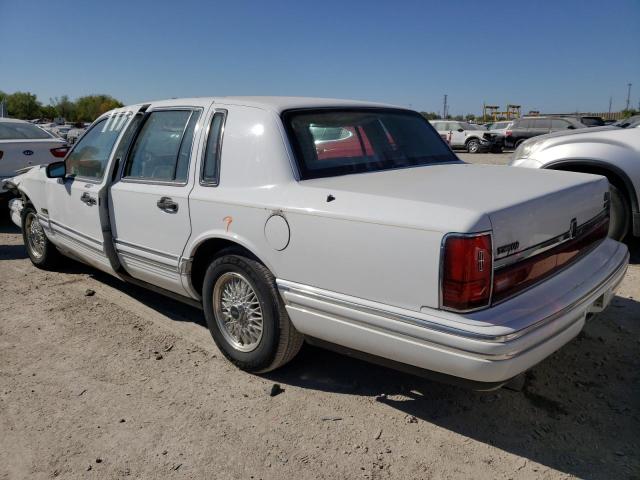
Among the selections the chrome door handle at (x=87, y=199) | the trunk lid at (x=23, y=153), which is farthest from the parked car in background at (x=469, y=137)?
the chrome door handle at (x=87, y=199)

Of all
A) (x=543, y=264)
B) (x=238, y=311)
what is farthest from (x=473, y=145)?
(x=543, y=264)

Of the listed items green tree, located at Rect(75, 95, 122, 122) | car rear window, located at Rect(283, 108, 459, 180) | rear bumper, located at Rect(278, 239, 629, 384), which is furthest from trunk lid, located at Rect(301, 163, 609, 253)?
green tree, located at Rect(75, 95, 122, 122)

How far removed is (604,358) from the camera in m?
3.49

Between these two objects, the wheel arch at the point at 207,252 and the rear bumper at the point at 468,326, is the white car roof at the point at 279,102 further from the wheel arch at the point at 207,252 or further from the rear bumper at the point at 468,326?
the rear bumper at the point at 468,326

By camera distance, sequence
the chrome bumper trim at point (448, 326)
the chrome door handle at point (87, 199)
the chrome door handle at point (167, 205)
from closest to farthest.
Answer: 1. the chrome bumper trim at point (448, 326)
2. the chrome door handle at point (167, 205)
3. the chrome door handle at point (87, 199)

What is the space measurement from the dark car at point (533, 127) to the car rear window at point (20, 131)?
1941 cm

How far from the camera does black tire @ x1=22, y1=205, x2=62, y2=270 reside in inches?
217

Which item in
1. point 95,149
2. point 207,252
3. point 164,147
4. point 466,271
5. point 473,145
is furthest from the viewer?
point 473,145

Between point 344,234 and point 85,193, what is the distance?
2.68 m

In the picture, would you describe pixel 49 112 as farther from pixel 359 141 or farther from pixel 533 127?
pixel 359 141

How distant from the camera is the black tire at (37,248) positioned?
551cm

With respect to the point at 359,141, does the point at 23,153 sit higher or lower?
lower

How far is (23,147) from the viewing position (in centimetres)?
815

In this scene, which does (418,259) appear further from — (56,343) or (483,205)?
(56,343)
